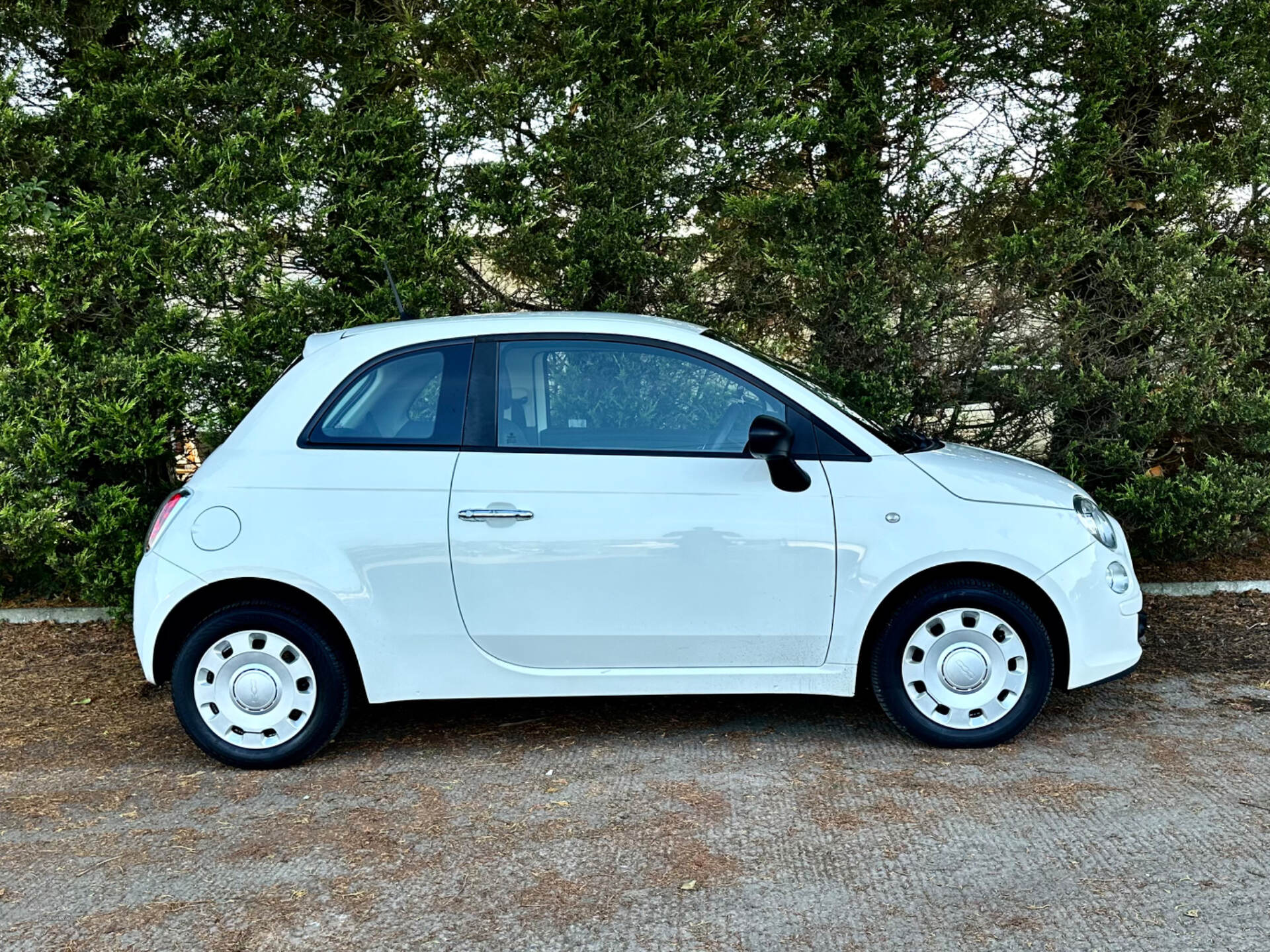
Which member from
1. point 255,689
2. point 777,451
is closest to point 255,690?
point 255,689

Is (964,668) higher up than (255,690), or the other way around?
(964,668)

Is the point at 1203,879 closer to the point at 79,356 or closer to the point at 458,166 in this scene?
the point at 458,166

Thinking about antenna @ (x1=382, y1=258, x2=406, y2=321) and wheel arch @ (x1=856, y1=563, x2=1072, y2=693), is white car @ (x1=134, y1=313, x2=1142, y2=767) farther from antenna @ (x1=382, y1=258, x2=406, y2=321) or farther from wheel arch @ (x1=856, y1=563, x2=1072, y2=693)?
antenna @ (x1=382, y1=258, x2=406, y2=321)

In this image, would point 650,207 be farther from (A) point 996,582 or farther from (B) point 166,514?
(B) point 166,514

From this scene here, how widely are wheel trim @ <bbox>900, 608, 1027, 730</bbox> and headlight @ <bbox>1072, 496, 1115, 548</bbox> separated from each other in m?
0.53

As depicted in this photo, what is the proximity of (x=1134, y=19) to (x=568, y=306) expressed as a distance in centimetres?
372

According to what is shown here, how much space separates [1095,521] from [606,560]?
80.4 inches

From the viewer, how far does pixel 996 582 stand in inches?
191

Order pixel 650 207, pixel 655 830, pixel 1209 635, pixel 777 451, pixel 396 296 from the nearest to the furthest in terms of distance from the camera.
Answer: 1. pixel 655 830
2. pixel 777 451
3. pixel 396 296
4. pixel 1209 635
5. pixel 650 207

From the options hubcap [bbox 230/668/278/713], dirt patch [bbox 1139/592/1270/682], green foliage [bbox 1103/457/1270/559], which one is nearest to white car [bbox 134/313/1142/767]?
hubcap [bbox 230/668/278/713]

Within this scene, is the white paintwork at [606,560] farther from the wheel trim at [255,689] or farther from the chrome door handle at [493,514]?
the wheel trim at [255,689]

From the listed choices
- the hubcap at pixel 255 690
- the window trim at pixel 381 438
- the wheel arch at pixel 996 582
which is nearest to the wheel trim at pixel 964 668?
the wheel arch at pixel 996 582

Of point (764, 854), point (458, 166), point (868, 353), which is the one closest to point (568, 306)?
point (458, 166)

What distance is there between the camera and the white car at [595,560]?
474 cm
